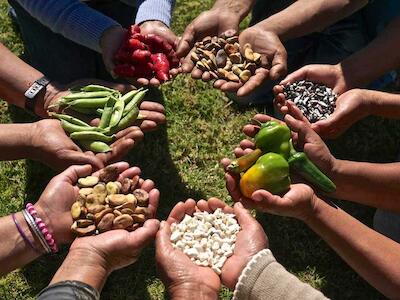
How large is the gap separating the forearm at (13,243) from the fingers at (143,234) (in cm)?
60

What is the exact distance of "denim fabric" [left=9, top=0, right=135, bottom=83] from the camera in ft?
15.9

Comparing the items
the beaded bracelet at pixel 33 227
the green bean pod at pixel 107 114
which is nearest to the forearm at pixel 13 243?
the beaded bracelet at pixel 33 227

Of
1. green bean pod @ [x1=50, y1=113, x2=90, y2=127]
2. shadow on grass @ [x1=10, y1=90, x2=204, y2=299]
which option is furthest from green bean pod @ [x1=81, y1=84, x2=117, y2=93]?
shadow on grass @ [x1=10, y1=90, x2=204, y2=299]

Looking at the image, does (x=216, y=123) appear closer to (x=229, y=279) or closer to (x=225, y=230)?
(x=225, y=230)

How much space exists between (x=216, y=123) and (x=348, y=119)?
4.69 feet

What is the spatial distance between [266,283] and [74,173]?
53.0 inches

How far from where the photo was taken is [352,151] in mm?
4988

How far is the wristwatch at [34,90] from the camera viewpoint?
426cm

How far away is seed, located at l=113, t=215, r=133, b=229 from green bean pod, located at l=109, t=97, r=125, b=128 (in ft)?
2.86

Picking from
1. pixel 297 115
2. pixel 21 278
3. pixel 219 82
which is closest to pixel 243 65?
pixel 219 82

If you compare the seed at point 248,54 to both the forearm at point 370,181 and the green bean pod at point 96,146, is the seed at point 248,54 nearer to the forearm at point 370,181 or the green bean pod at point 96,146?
the forearm at point 370,181

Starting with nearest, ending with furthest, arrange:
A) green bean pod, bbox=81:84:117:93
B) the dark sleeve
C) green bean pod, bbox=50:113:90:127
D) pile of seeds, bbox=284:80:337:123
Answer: the dark sleeve → green bean pod, bbox=50:113:90:127 → pile of seeds, bbox=284:80:337:123 → green bean pod, bbox=81:84:117:93

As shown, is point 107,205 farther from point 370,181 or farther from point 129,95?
point 370,181

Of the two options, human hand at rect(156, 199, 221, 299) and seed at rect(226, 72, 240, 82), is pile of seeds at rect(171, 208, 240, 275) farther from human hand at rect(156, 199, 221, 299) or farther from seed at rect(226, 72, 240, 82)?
seed at rect(226, 72, 240, 82)
